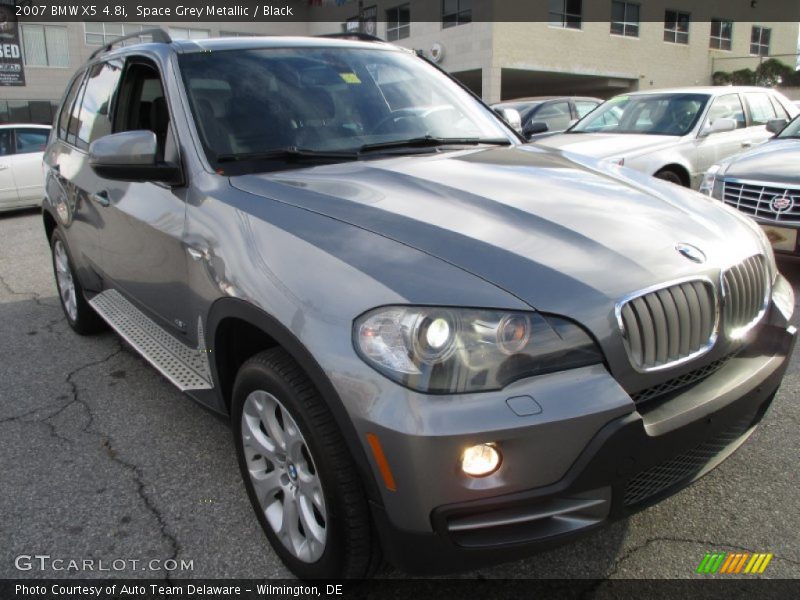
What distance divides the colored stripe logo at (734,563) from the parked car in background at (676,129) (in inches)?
199

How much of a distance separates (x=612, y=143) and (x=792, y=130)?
171 centimetres

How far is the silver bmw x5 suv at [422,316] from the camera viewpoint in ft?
5.56

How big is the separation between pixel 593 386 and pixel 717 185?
→ 4802 mm

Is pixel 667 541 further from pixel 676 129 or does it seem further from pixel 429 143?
pixel 676 129

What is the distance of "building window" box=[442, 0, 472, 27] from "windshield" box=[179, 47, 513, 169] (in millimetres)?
29705

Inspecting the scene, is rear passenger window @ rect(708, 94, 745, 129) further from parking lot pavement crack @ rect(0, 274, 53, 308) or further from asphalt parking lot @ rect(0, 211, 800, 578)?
parking lot pavement crack @ rect(0, 274, 53, 308)

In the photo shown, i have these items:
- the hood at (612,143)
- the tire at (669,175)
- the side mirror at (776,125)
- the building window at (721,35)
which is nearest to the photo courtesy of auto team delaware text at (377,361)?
the hood at (612,143)

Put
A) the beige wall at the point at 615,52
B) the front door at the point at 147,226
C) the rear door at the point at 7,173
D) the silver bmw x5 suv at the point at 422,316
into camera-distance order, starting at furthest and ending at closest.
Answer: the beige wall at the point at 615,52 < the rear door at the point at 7,173 < the front door at the point at 147,226 < the silver bmw x5 suv at the point at 422,316

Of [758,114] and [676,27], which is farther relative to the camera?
[676,27]

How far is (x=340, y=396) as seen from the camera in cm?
177

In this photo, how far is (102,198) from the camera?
11.6 feet

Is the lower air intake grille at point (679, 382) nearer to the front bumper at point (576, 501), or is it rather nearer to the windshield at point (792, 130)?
the front bumper at point (576, 501)

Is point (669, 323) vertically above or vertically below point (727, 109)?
below

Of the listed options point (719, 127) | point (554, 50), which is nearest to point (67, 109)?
point (719, 127)
